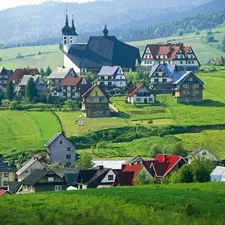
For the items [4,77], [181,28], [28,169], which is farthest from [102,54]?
[181,28]

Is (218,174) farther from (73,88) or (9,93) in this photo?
(9,93)

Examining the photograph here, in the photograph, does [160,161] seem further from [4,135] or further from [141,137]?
[4,135]

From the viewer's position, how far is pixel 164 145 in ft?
159

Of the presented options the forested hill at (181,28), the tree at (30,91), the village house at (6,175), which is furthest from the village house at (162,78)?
the forested hill at (181,28)

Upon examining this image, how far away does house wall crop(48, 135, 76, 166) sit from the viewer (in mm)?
47562

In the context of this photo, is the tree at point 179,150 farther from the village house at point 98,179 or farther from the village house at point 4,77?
the village house at point 4,77

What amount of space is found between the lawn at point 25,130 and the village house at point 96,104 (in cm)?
265

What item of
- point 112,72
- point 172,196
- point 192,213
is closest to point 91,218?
point 192,213

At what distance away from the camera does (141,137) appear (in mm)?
52281

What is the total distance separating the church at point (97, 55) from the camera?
74750 mm

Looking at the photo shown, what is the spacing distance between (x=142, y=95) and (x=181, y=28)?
120 m

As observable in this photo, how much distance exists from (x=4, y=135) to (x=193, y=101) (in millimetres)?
15333

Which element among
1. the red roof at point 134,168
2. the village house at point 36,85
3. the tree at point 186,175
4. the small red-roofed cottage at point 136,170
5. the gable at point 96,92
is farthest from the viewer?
the village house at point 36,85

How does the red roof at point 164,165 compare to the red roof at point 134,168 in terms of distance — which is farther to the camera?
the red roof at point 164,165
